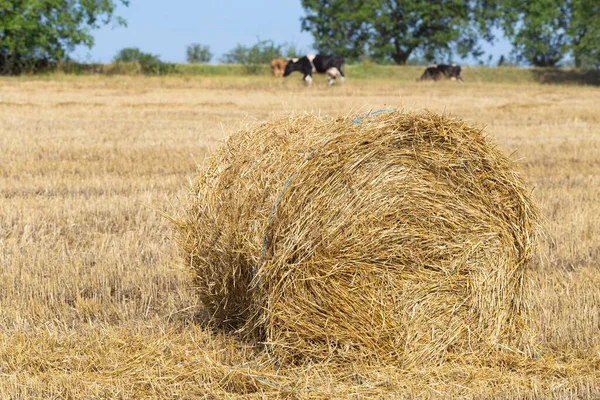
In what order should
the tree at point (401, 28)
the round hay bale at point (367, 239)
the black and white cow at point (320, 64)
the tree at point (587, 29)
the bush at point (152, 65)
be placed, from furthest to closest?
1. the tree at point (401, 28)
2. the tree at point (587, 29)
3. the bush at point (152, 65)
4. the black and white cow at point (320, 64)
5. the round hay bale at point (367, 239)

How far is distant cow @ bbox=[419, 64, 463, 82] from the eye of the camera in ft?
121

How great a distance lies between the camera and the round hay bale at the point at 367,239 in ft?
13.5

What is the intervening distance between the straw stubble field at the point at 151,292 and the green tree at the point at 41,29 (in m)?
22.8

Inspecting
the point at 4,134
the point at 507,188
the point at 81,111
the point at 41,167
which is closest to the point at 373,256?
the point at 507,188

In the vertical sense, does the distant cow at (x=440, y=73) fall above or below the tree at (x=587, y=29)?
below

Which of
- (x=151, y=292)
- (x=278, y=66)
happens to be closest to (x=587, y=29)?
(x=278, y=66)

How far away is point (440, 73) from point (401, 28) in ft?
47.6

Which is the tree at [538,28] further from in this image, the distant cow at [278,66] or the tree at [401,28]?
the distant cow at [278,66]

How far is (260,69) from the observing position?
38.2m

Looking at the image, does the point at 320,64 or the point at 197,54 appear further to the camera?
the point at 197,54

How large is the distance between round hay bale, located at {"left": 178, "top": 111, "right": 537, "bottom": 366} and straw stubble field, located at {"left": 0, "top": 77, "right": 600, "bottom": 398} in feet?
0.61

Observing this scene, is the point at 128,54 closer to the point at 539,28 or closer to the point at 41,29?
the point at 41,29

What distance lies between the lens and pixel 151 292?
546 cm

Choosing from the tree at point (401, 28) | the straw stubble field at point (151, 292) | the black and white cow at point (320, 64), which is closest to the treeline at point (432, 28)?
the tree at point (401, 28)
